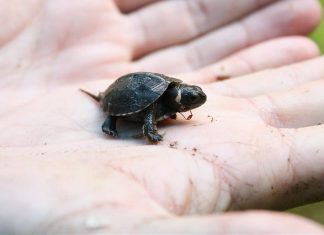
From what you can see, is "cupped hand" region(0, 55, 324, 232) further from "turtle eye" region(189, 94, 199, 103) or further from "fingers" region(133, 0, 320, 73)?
"fingers" region(133, 0, 320, 73)

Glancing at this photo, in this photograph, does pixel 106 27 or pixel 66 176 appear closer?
pixel 66 176

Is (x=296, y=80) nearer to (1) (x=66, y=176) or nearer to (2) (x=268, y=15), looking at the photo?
(2) (x=268, y=15)

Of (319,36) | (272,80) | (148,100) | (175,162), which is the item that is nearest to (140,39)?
(272,80)

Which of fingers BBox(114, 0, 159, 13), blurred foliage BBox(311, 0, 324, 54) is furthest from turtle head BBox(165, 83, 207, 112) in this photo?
blurred foliage BBox(311, 0, 324, 54)

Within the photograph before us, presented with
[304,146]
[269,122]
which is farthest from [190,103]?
[304,146]

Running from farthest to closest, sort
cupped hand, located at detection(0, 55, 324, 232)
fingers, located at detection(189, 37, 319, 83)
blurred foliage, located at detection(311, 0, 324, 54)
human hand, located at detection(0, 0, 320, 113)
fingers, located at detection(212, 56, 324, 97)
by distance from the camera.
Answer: blurred foliage, located at detection(311, 0, 324, 54)
fingers, located at detection(189, 37, 319, 83)
human hand, located at detection(0, 0, 320, 113)
fingers, located at detection(212, 56, 324, 97)
cupped hand, located at detection(0, 55, 324, 232)

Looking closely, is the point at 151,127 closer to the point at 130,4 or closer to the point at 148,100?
the point at 148,100

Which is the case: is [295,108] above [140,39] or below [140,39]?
above
